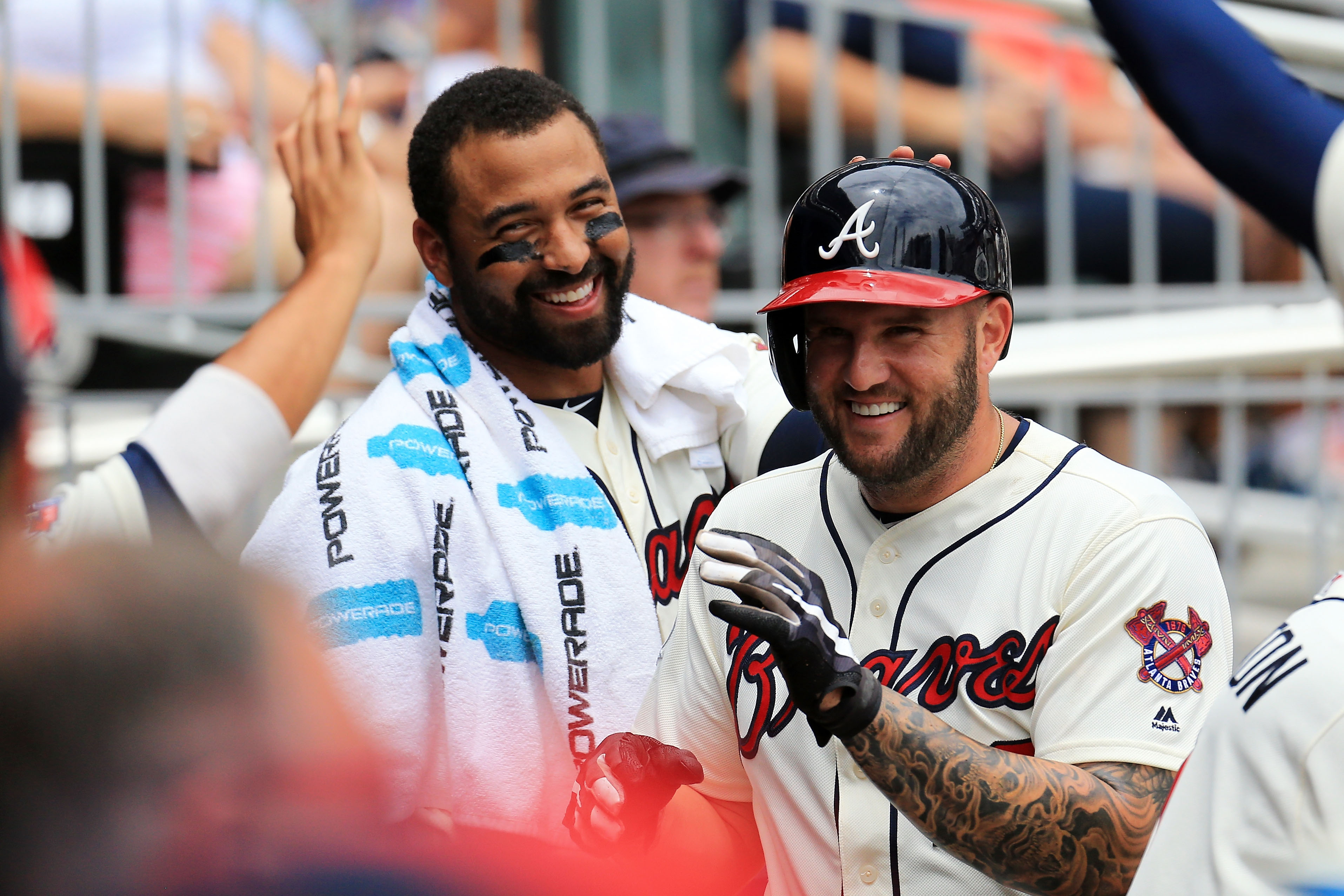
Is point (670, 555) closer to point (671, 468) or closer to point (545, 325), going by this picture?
point (671, 468)

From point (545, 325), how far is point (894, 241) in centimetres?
94

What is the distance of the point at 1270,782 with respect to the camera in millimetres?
1368

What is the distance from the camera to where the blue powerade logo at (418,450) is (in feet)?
8.94

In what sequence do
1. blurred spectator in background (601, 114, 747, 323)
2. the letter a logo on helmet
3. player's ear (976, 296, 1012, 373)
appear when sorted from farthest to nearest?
blurred spectator in background (601, 114, 747, 323) < player's ear (976, 296, 1012, 373) < the letter a logo on helmet

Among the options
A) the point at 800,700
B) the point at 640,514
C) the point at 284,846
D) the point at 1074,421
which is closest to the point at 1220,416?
the point at 1074,421

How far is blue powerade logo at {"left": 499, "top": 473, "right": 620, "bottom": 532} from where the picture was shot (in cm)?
274

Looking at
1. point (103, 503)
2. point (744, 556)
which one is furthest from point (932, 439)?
point (103, 503)

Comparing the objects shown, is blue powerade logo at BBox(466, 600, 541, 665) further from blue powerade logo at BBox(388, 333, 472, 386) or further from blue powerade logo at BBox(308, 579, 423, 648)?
blue powerade logo at BBox(388, 333, 472, 386)

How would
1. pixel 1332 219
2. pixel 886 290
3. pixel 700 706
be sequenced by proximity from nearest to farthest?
pixel 1332 219 < pixel 886 290 < pixel 700 706

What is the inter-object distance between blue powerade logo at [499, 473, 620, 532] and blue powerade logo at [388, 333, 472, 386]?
272 mm

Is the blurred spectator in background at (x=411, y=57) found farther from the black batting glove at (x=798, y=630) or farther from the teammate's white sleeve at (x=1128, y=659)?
the teammate's white sleeve at (x=1128, y=659)

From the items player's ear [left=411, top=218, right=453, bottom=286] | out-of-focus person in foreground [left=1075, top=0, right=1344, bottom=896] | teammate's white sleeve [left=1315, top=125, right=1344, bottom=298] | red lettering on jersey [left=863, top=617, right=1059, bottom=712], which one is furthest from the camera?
player's ear [left=411, top=218, right=453, bottom=286]

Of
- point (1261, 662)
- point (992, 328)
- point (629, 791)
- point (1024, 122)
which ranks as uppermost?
point (1024, 122)

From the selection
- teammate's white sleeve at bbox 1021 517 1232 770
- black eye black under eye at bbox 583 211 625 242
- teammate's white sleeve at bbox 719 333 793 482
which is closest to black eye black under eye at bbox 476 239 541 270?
black eye black under eye at bbox 583 211 625 242
